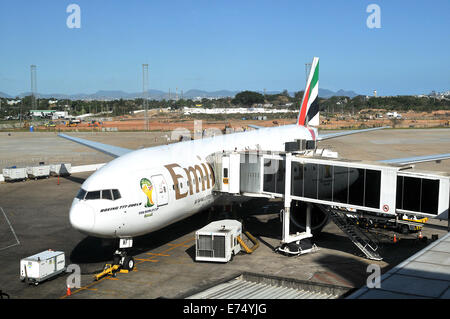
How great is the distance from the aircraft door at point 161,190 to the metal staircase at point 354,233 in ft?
29.2

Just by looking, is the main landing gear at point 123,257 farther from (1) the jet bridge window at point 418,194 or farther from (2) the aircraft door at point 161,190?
(1) the jet bridge window at point 418,194

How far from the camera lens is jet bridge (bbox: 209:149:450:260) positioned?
67.9 feet

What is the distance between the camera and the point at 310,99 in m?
42.4

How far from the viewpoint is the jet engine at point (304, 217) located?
27.1 meters

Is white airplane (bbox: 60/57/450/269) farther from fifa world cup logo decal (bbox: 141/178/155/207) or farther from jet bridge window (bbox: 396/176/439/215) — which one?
jet bridge window (bbox: 396/176/439/215)

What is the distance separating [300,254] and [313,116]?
2117cm

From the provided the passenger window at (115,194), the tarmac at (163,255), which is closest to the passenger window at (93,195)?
the passenger window at (115,194)

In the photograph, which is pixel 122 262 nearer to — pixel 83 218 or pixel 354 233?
pixel 83 218

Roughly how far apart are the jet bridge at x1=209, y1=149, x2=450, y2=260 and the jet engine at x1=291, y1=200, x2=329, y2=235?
1.33 feet

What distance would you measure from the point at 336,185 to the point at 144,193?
382 inches

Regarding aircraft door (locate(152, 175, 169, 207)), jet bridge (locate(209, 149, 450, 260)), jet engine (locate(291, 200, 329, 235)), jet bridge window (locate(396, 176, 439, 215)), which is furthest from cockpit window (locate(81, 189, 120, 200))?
jet bridge window (locate(396, 176, 439, 215))

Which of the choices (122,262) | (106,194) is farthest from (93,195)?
(122,262)
